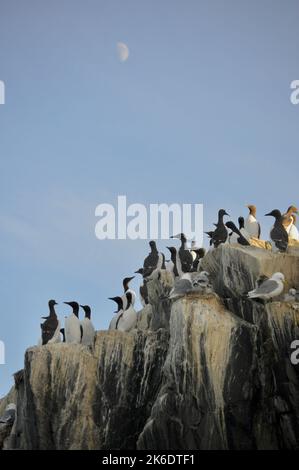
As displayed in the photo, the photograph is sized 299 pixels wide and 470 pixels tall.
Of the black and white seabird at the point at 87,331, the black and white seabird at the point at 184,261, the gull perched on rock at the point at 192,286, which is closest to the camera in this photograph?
the gull perched on rock at the point at 192,286

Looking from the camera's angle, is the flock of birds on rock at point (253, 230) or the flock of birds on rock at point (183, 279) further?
the flock of birds on rock at point (253, 230)

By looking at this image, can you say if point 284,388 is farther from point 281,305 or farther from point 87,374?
point 87,374

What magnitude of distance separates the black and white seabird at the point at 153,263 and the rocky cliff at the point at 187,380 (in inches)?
180

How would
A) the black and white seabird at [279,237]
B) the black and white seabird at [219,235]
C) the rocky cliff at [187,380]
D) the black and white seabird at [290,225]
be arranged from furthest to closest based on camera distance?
the black and white seabird at [290,225] < the black and white seabird at [219,235] < the black and white seabird at [279,237] < the rocky cliff at [187,380]

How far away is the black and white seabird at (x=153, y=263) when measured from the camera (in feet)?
117

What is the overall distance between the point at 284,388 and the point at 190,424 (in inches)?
109

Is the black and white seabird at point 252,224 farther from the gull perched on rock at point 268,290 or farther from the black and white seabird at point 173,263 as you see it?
the gull perched on rock at point 268,290

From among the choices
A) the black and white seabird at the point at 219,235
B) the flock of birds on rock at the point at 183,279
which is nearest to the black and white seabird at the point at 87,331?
the flock of birds on rock at the point at 183,279

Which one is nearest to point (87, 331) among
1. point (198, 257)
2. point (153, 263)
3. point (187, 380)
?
point (153, 263)

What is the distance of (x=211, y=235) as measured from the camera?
35.2m

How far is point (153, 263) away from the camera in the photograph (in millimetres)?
35938

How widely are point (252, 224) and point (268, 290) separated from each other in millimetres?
7483

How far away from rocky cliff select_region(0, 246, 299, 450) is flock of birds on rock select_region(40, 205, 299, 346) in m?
0.58

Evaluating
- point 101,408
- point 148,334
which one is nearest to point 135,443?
point 101,408
